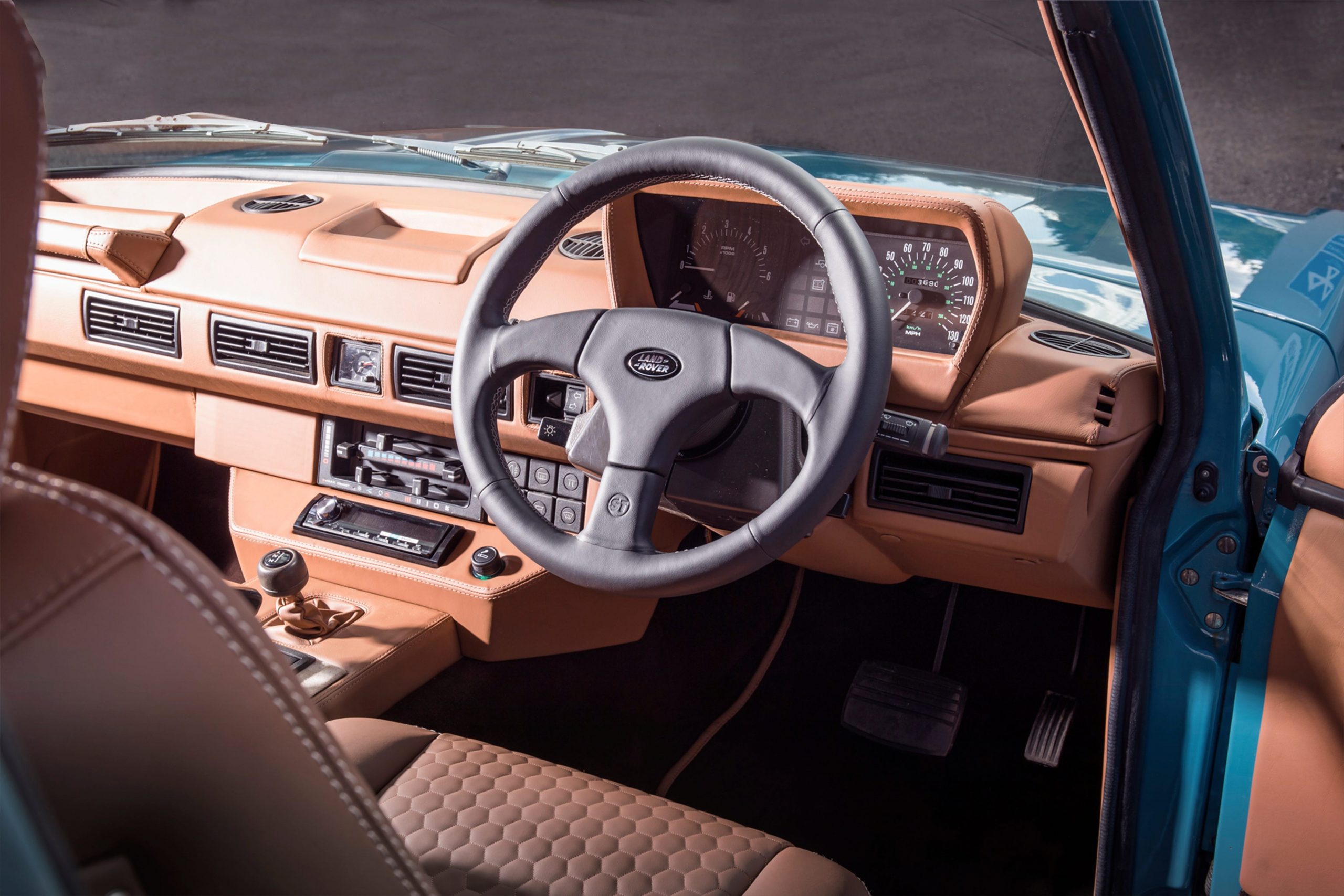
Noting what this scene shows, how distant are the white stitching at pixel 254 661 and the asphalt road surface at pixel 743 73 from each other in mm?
4129

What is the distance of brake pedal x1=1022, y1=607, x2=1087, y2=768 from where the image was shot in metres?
1.72

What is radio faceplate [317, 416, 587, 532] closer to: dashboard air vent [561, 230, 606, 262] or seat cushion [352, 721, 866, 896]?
dashboard air vent [561, 230, 606, 262]

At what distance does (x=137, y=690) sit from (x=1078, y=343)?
1.29 meters

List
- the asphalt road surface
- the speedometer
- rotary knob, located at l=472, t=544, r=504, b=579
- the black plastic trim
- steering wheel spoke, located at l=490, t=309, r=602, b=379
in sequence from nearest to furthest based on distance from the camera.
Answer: the black plastic trim < steering wheel spoke, located at l=490, t=309, r=602, b=379 < the speedometer < rotary knob, located at l=472, t=544, r=504, b=579 < the asphalt road surface

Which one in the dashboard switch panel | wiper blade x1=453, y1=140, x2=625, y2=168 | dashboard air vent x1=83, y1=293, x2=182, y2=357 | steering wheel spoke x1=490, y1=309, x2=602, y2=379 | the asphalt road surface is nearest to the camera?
steering wheel spoke x1=490, y1=309, x2=602, y2=379

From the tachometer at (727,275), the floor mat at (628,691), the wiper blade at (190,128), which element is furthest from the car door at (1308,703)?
the wiper blade at (190,128)

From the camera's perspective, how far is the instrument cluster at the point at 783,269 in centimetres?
140

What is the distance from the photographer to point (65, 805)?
1.47ft


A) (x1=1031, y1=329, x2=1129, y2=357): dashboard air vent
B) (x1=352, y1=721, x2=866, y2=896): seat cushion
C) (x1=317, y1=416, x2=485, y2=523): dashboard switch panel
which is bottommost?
(x1=352, y1=721, x2=866, y2=896): seat cushion

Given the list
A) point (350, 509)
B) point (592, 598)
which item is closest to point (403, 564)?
point (350, 509)

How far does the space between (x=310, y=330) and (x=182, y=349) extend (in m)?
0.33

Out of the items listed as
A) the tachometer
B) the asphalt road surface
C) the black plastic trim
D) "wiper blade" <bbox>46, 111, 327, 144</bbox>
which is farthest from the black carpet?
the asphalt road surface

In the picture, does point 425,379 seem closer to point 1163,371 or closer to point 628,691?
point 628,691

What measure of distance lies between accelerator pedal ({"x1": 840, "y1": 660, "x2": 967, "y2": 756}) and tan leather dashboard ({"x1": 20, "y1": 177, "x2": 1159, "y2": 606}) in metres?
0.29
